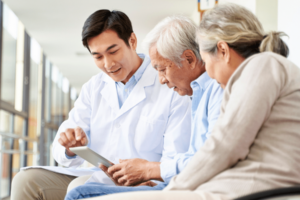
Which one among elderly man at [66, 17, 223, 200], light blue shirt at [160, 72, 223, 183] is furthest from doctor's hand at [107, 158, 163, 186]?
light blue shirt at [160, 72, 223, 183]

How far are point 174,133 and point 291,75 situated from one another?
899 millimetres

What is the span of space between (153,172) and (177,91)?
0.48 metres

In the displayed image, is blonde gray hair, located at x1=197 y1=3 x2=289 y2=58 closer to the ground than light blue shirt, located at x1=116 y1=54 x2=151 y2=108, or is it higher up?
higher up

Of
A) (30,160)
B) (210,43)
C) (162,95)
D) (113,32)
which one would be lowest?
(30,160)

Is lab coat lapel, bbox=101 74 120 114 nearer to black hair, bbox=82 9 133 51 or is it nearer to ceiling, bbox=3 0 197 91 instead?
black hair, bbox=82 9 133 51

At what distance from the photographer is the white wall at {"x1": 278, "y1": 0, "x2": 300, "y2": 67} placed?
2.18 meters

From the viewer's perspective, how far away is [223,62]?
1.24 m

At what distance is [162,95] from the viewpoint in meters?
2.00

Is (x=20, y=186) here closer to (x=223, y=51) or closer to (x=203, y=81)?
(x=203, y=81)

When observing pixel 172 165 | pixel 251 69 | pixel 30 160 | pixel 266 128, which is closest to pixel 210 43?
pixel 251 69

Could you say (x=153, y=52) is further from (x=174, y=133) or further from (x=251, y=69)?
(x=251, y=69)

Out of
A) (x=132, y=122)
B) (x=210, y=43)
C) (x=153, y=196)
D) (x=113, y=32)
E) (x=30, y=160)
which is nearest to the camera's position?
(x=153, y=196)

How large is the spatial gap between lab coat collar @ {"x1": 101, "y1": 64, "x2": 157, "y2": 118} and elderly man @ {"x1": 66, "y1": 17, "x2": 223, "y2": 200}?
0.76 feet

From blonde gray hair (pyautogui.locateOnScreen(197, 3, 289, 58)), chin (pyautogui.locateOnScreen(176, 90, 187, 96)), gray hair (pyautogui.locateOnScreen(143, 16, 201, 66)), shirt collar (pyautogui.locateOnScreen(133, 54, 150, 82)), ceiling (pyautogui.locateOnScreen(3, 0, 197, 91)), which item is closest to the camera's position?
blonde gray hair (pyautogui.locateOnScreen(197, 3, 289, 58))
